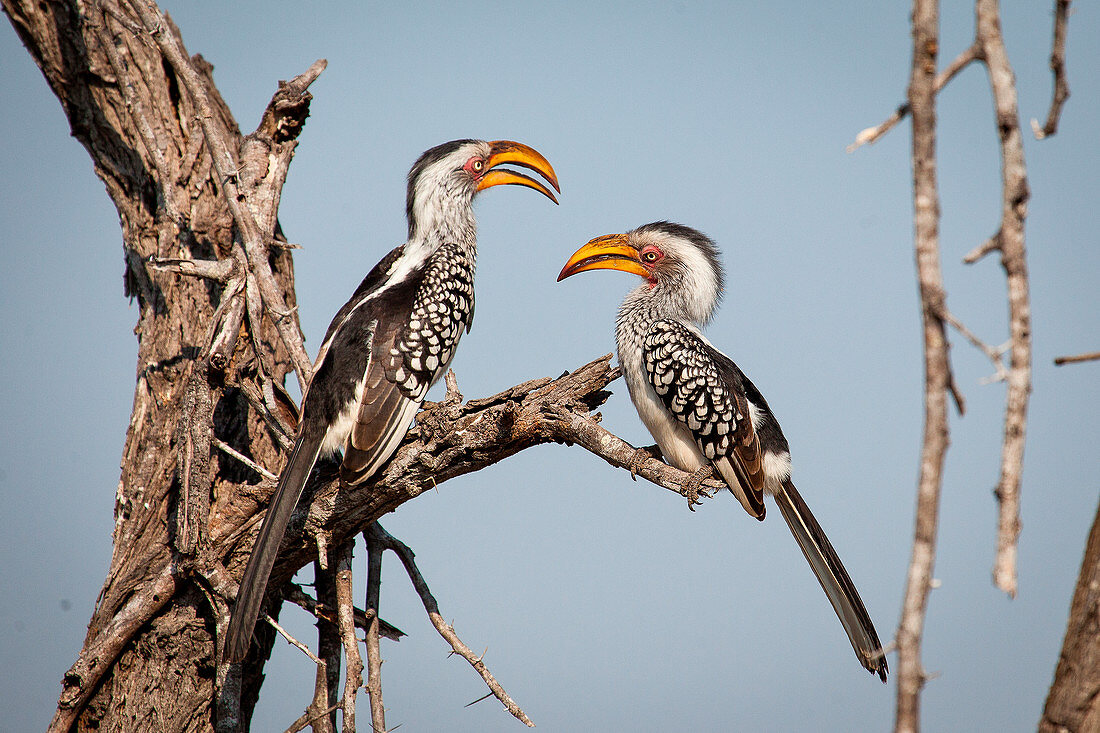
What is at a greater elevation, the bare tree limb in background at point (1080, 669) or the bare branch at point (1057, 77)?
the bare branch at point (1057, 77)

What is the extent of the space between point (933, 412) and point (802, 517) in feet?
9.58

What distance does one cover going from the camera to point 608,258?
5.23 metres

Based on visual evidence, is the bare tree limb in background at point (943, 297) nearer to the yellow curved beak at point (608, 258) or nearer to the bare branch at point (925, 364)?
the bare branch at point (925, 364)

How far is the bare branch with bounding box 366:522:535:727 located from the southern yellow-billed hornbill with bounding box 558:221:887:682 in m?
1.32

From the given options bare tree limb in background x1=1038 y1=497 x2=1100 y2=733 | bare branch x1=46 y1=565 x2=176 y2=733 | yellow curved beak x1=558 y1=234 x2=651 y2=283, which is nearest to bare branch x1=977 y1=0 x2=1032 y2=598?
bare tree limb in background x1=1038 y1=497 x2=1100 y2=733

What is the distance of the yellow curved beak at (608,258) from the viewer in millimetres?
5188

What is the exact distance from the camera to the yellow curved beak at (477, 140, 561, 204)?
17.2ft

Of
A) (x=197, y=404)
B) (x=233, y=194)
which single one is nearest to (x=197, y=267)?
(x=233, y=194)

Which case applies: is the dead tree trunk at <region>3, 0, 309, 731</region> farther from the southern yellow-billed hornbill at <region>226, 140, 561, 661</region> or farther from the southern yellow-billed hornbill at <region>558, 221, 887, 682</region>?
the southern yellow-billed hornbill at <region>558, 221, 887, 682</region>

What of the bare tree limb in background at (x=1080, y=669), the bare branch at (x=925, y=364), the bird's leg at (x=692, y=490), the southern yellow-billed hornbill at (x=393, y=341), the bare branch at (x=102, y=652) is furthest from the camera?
the bare branch at (x=102, y=652)

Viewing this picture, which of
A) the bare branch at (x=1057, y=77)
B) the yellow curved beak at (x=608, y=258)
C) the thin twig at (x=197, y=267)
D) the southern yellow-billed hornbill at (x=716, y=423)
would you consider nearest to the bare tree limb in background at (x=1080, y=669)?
the bare branch at (x=1057, y=77)

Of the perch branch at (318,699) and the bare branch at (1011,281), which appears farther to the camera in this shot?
the perch branch at (318,699)

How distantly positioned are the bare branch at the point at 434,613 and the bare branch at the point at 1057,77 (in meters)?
2.89

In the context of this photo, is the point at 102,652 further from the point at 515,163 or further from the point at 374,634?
the point at 515,163
